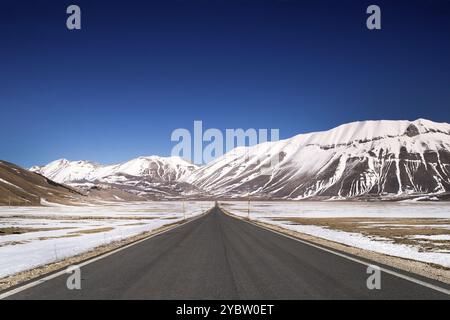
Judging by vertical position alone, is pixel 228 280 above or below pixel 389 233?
above

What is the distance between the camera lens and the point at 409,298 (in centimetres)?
917

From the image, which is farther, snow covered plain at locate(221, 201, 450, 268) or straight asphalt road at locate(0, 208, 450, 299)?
snow covered plain at locate(221, 201, 450, 268)

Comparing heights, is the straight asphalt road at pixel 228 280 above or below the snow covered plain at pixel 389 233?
above

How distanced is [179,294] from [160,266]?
4907 millimetres

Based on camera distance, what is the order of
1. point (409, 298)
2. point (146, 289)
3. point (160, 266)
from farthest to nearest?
1. point (160, 266)
2. point (146, 289)
3. point (409, 298)

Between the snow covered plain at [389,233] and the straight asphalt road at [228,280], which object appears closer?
the straight asphalt road at [228,280]

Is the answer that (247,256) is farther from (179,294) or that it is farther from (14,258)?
(14,258)

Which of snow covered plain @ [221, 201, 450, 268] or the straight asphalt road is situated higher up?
the straight asphalt road

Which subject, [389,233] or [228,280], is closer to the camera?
[228,280]

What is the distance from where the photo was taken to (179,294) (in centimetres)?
972
